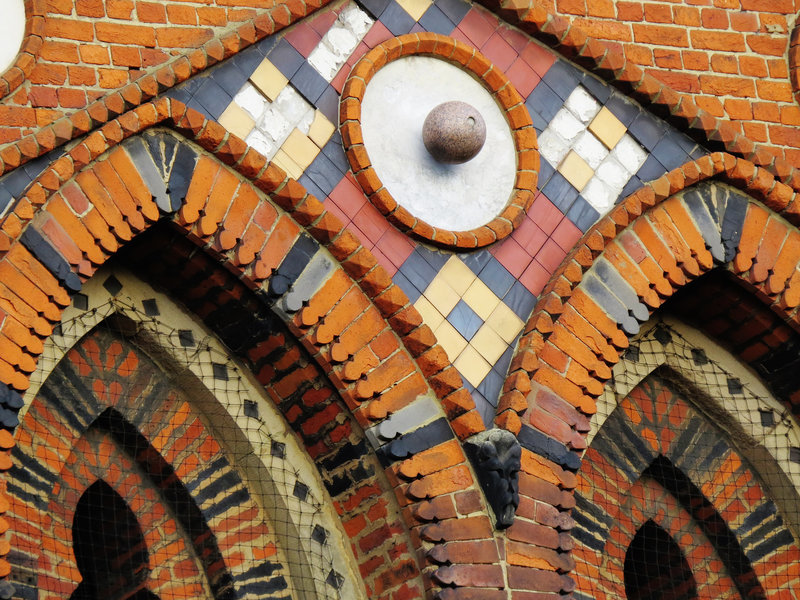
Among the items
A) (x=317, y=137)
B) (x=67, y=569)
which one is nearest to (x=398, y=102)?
(x=317, y=137)

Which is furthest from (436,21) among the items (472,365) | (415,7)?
(472,365)

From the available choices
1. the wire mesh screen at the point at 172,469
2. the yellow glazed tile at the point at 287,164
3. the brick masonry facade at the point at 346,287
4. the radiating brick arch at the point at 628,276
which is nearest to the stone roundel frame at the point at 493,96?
the brick masonry facade at the point at 346,287

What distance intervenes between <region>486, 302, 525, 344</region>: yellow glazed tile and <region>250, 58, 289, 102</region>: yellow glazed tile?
1.23m

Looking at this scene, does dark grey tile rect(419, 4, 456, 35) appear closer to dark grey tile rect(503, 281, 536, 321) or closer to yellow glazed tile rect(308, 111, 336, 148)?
yellow glazed tile rect(308, 111, 336, 148)

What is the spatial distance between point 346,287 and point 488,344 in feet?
2.06

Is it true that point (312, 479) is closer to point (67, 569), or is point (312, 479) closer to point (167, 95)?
point (67, 569)

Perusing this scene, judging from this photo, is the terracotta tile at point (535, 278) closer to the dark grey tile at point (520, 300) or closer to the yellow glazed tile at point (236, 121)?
the dark grey tile at point (520, 300)

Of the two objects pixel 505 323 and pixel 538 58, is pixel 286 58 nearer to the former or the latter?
pixel 538 58

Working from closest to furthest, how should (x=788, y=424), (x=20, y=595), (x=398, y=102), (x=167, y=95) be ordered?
(x=20, y=595), (x=167, y=95), (x=398, y=102), (x=788, y=424)

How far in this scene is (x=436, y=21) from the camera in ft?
20.6

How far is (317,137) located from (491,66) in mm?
862

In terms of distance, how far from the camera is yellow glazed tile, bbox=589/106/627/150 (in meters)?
6.43

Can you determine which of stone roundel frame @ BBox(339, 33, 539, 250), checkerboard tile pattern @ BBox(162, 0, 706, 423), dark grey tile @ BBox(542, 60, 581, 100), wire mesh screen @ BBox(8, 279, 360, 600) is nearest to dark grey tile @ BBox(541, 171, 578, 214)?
checkerboard tile pattern @ BBox(162, 0, 706, 423)

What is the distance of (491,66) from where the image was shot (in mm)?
6270
